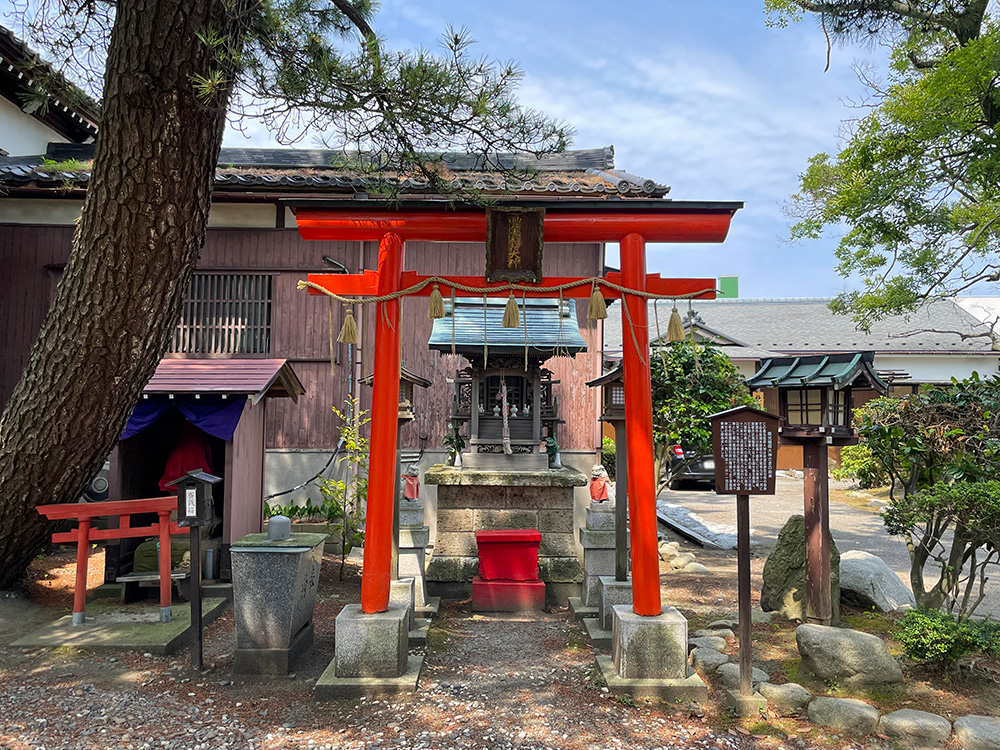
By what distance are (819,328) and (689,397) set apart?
19509mm

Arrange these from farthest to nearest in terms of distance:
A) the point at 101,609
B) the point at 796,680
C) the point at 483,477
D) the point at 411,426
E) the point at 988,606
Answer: the point at 411,426
the point at 483,477
the point at 988,606
the point at 101,609
the point at 796,680

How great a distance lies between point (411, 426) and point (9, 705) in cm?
680

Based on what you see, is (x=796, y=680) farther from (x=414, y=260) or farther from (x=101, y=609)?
(x=414, y=260)

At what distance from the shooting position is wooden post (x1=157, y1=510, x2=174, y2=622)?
6.54 metres

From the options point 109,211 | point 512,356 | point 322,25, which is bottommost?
point 512,356

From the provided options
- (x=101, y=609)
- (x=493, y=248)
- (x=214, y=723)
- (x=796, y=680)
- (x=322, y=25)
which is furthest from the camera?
(x=101, y=609)

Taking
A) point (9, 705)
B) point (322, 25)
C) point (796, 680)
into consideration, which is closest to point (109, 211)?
point (322, 25)

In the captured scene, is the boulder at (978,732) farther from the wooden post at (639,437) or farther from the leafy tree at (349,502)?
the leafy tree at (349,502)

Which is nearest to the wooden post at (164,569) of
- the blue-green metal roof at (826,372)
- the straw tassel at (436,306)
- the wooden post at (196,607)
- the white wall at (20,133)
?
the wooden post at (196,607)

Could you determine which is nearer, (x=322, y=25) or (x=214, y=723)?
(x=214, y=723)

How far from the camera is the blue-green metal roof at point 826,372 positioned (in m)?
6.16

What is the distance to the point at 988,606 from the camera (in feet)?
24.8

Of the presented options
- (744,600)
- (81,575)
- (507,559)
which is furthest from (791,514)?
(81,575)

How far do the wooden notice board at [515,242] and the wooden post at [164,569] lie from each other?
4.28 meters
